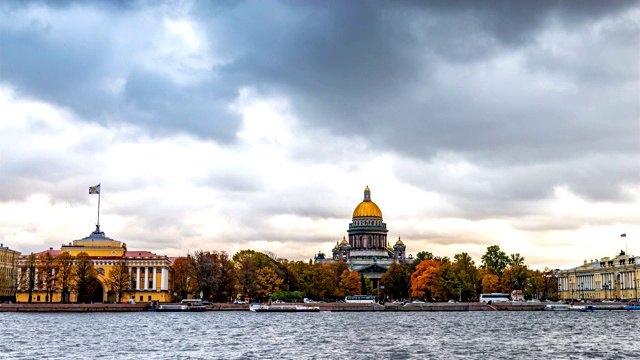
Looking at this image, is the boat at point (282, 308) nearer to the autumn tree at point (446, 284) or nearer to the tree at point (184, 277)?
the tree at point (184, 277)

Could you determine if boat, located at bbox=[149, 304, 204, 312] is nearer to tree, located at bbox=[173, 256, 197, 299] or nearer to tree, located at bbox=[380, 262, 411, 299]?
tree, located at bbox=[173, 256, 197, 299]

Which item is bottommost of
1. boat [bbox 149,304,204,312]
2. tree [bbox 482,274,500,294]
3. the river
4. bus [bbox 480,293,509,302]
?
the river

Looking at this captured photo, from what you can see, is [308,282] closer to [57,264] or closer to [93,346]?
[57,264]

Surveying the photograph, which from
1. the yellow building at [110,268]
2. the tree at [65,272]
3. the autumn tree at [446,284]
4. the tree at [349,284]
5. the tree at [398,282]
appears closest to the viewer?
the tree at [65,272]

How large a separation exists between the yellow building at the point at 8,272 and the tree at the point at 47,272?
29.6 metres

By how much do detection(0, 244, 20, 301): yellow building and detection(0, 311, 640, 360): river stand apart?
7127 centimetres

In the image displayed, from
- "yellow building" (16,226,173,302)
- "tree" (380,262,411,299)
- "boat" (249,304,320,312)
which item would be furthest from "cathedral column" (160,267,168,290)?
"tree" (380,262,411,299)

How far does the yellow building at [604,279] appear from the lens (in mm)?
152800

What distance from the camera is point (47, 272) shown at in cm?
11581

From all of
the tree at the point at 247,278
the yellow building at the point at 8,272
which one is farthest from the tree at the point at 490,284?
the yellow building at the point at 8,272

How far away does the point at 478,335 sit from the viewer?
6588 centimetres

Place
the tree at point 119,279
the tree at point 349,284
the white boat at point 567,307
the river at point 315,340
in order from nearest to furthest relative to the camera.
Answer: the river at point 315,340 → the tree at point 119,279 → the white boat at point 567,307 → the tree at point 349,284

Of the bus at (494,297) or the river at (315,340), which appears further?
the bus at (494,297)

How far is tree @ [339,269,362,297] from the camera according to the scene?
169 meters
